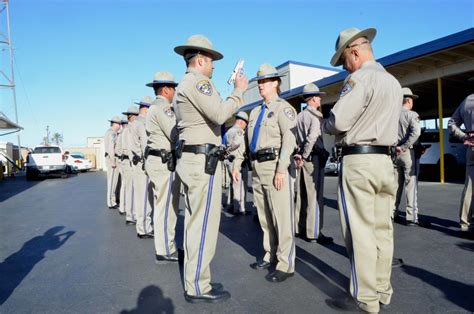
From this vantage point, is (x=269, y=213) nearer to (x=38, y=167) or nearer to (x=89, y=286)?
(x=89, y=286)

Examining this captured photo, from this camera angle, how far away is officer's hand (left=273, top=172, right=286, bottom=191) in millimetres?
3369

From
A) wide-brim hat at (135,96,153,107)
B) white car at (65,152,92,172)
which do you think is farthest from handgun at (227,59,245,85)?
white car at (65,152,92,172)

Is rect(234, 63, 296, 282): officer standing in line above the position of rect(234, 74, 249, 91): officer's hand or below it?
below

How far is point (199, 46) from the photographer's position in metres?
2.94

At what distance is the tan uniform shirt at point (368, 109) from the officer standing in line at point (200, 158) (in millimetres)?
866

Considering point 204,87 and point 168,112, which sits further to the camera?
point 168,112

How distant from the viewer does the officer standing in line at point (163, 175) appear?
414cm

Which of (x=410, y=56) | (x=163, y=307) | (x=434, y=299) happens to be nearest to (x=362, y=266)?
(x=434, y=299)

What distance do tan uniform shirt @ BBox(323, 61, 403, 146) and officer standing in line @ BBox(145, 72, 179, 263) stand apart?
7.09ft

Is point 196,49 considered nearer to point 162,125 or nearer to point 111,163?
point 162,125

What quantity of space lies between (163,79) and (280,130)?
72.0 inches

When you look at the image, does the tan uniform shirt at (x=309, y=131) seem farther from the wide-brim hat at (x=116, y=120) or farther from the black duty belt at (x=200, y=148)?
the wide-brim hat at (x=116, y=120)

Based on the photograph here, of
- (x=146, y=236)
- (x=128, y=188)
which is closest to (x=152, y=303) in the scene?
(x=146, y=236)

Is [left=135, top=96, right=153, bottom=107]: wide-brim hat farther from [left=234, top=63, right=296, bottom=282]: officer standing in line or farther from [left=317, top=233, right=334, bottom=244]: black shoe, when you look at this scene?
[left=317, top=233, right=334, bottom=244]: black shoe
